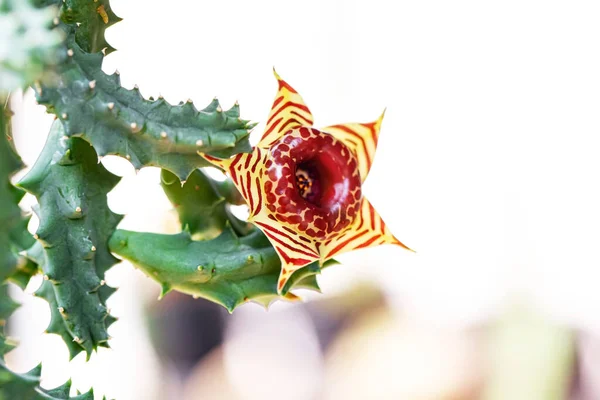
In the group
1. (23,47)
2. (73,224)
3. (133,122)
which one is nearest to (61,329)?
(73,224)

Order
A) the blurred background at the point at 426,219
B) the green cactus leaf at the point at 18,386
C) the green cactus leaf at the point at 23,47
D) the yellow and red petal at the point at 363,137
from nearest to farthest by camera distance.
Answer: the green cactus leaf at the point at 23,47, the green cactus leaf at the point at 18,386, the yellow and red petal at the point at 363,137, the blurred background at the point at 426,219

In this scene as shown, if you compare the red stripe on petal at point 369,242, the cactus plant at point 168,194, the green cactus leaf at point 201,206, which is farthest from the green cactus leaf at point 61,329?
the red stripe on petal at point 369,242

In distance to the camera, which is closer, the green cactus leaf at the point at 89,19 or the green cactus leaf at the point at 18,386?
the green cactus leaf at the point at 18,386

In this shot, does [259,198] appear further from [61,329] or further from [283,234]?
[61,329]

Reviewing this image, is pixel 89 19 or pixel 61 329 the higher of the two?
pixel 89 19

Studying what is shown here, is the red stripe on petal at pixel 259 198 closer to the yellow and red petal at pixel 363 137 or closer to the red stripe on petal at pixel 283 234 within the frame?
the red stripe on petal at pixel 283 234

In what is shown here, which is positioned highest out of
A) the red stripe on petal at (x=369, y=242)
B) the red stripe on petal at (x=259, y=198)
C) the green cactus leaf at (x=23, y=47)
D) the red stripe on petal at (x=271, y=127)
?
the green cactus leaf at (x=23, y=47)

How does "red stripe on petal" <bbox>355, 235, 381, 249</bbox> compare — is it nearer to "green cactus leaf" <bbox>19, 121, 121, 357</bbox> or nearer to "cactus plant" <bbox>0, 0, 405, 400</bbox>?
"cactus plant" <bbox>0, 0, 405, 400</bbox>
